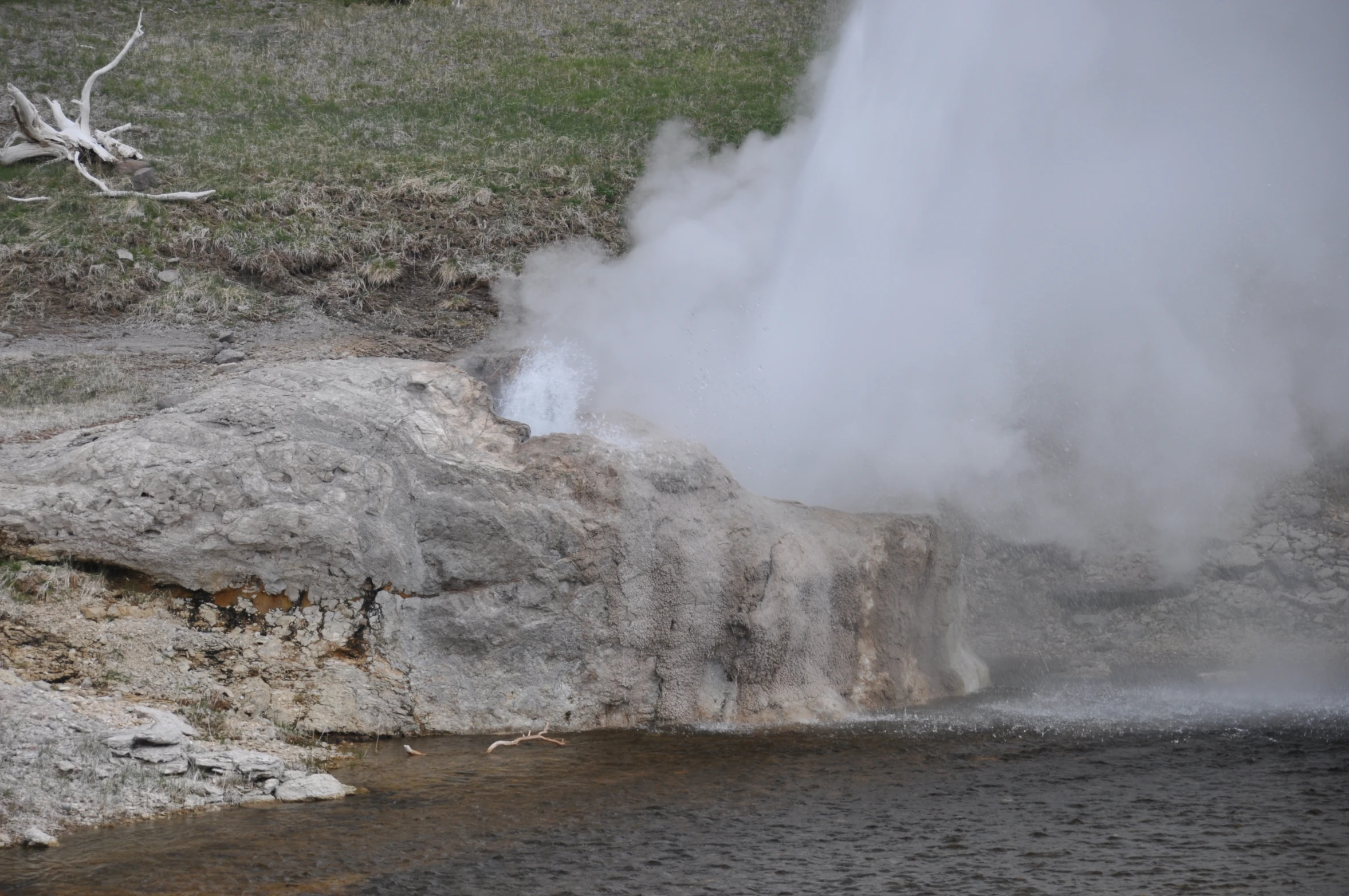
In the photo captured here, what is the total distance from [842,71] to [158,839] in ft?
24.6

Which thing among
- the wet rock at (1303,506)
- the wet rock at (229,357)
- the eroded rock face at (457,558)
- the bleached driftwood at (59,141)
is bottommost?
the eroded rock face at (457,558)

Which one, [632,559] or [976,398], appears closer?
[632,559]

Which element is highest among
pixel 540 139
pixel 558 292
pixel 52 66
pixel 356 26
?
pixel 356 26

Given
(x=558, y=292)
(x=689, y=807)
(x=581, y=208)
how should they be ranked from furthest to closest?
(x=581, y=208) → (x=558, y=292) → (x=689, y=807)

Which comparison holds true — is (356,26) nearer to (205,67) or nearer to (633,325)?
(205,67)

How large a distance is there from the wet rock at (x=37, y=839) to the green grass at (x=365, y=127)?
671 cm

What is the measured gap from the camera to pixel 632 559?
5734mm

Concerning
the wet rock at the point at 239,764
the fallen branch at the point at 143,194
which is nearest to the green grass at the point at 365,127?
the fallen branch at the point at 143,194

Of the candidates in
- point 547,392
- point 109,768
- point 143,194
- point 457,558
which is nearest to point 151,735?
point 109,768

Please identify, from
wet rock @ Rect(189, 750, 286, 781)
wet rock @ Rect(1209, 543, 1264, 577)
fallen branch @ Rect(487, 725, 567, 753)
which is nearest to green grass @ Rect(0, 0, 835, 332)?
fallen branch @ Rect(487, 725, 567, 753)

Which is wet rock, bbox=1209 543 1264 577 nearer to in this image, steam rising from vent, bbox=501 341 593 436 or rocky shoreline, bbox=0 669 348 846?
steam rising from vent, bbox=501 341 593 436

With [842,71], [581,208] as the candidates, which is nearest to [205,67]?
[581,208]

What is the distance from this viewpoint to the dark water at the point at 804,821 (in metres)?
3.79

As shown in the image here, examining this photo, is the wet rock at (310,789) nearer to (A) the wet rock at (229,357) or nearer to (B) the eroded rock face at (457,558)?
(B) the eroded rock face at (457,558)
